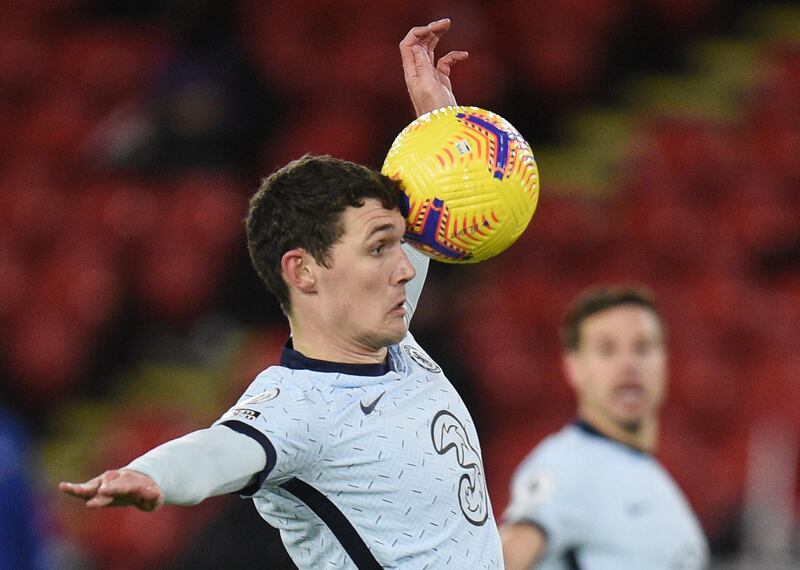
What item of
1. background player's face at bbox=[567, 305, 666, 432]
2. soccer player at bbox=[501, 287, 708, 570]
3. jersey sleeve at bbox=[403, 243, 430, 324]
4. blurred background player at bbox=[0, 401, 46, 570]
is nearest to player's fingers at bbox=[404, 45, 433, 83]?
jersey sleeve at bbox=[403, 243, 430, 324]

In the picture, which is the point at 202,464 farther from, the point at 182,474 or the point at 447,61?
the point at 447,61

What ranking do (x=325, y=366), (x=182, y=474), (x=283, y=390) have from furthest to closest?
(x=325, y=366) → (x=283, y=390) → (x=182, y=474)

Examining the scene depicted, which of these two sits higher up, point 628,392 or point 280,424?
point 280,424

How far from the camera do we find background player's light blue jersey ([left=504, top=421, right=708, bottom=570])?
436 cm

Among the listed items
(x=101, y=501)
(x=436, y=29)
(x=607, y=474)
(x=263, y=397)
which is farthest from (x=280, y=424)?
(x=607, y=474)

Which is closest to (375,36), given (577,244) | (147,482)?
(577,244)

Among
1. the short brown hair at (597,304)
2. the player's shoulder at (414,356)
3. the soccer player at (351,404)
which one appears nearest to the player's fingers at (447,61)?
the soccer player at (351,404)

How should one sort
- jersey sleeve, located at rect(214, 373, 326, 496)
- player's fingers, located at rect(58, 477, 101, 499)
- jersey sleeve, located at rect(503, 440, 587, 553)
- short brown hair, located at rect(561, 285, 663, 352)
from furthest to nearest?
1. short brown hair, located at rect(561, 285, 663, 352)
2. jersey sleeve, located at rect(503, 440, 587, 553)
3. jersey sleeve, located at rect(214, 373, 326, 496)
4. player's fingers, located at rect(58, 477, 101, 499)

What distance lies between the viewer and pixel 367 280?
2.97m

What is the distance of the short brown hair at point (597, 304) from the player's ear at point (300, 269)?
6.86ft

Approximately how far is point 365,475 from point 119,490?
0.71m

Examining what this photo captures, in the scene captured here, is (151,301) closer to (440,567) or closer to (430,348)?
(430,348)

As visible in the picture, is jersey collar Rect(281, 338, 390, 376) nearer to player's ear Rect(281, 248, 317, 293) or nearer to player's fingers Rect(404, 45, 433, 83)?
player's ear Rect(281, 248, 317, 293)

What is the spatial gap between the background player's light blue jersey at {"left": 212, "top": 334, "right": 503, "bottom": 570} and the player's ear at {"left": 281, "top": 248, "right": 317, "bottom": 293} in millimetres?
155
